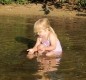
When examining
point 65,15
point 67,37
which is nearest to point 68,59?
point 67,37

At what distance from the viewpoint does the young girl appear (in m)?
10.2

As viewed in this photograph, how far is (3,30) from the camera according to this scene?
46.2 ft

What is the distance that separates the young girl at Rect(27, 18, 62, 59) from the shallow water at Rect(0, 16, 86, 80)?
8.4 inches

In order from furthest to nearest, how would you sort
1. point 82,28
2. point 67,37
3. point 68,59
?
point 82,28 < point 67,37 < point 68,59

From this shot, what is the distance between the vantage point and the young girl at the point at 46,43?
33.5 ft

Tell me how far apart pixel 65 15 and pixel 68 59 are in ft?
35.1

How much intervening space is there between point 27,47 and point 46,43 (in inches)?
34.1

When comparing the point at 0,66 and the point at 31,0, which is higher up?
the point at 0,66

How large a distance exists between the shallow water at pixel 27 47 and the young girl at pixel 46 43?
0.21 m

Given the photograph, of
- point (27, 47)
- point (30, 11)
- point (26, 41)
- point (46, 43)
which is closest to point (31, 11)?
point (30, 11)

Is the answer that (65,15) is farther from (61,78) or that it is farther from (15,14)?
(61,78)

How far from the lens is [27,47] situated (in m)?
11.4

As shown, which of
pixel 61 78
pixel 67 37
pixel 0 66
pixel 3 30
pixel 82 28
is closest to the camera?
pixel 61 78

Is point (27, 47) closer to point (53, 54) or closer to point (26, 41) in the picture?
point (26, 41)
